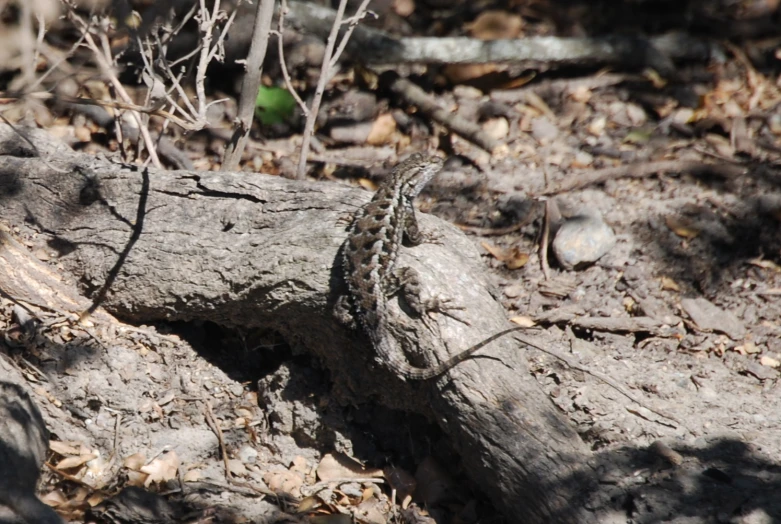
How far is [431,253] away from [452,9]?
5007 millimetres

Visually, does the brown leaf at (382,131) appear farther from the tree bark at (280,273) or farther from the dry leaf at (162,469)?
the dry leaf at (162,469)

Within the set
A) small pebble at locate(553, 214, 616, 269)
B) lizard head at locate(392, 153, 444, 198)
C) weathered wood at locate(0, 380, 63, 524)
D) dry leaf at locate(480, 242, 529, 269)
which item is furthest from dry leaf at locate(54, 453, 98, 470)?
small pebble at locate(553, 214, 616, 269)

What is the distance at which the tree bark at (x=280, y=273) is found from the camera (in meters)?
3.87

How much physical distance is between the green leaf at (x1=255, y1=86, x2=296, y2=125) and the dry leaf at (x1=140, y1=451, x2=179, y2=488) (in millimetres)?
3463

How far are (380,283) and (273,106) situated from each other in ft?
10.5

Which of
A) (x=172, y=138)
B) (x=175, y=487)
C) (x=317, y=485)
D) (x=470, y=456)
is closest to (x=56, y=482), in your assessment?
(x=175, y=487)

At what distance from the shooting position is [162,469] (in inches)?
163

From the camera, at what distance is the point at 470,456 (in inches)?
158

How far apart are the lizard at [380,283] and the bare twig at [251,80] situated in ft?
3.58

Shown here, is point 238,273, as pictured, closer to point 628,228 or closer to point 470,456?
point 470,456

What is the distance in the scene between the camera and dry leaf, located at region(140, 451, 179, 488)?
13.4 ft

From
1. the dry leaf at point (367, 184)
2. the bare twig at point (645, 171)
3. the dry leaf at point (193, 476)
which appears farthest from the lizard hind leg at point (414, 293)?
the bare twig at point (645, 171)

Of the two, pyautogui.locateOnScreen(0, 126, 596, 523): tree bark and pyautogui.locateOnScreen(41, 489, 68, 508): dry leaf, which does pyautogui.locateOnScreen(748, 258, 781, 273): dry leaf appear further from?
pyautogui.locateOnScreen(41, 489, 68, 508): dry leaf

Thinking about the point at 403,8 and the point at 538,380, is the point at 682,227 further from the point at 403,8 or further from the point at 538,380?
the point at 403,8
